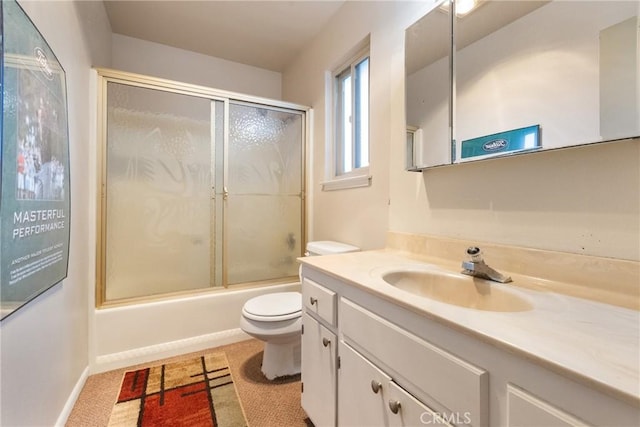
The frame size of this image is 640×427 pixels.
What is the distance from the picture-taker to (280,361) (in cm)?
164

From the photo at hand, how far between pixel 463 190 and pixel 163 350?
2090mm

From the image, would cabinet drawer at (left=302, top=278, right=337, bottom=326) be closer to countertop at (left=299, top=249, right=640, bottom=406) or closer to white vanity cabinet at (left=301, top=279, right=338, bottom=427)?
white vanity cabinet at (left=301, top=279, right=338, bottom=427)

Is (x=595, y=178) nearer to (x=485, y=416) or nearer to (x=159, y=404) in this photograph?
(x=485, y=416)

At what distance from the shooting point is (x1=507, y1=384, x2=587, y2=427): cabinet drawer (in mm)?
438

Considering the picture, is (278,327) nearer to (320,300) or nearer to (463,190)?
(320,300)

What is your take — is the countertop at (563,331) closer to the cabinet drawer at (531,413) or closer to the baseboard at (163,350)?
the cabinet drawer at (531,413)

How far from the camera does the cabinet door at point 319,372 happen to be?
104cm

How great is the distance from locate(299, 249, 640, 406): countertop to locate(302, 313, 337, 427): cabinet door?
351 mm

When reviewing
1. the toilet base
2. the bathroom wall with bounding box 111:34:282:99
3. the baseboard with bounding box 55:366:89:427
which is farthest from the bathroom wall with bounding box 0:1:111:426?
the toilet base

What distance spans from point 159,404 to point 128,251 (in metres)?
1.04

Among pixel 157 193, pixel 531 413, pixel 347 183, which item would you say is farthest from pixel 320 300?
pixel 157 193

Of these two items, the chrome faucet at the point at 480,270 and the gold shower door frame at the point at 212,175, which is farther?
the gold shower door frame at the point at 212,175

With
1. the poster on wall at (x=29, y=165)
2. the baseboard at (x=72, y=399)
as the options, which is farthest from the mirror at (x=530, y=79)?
the baseboard at (x=72, y=399)

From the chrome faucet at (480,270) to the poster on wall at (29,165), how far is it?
4.72 feet
